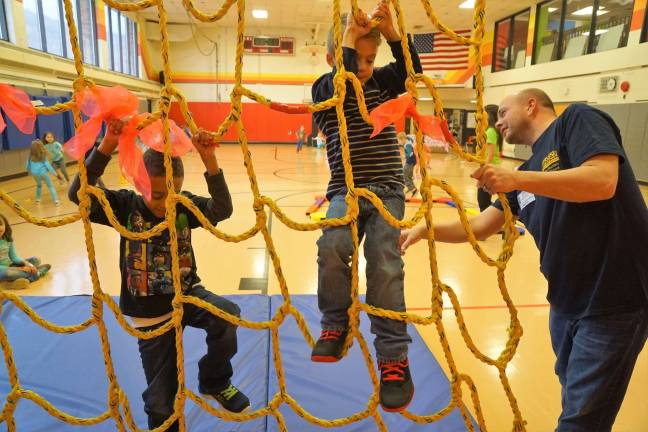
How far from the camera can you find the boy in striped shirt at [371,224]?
1.13 meters

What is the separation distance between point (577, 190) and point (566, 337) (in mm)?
484

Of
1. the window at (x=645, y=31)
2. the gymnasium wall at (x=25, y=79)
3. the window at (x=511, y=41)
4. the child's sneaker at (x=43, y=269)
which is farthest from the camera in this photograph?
the window at (x=511, y=41)

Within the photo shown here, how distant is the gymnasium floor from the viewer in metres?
1.78

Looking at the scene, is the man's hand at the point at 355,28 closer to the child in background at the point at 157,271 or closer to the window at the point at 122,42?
the child in background at the point at 157,271

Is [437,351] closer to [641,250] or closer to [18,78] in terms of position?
[641,250]

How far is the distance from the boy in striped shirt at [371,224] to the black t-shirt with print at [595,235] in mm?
425

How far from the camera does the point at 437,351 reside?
2160 millimetres

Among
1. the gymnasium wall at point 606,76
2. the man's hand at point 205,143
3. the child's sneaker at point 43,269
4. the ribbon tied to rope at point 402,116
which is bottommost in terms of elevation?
the child's sneaker at point 43,269

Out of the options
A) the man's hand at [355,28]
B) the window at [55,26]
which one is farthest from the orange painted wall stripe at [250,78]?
the man's hand at [355,28]

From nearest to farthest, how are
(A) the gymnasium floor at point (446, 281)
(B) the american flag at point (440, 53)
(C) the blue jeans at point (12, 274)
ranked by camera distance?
1. (A) the gymnasium floor at point (446, 281)
2. (C) the blue jeans at point (12, 274)
3. (B) the american flag at point (440, 53)

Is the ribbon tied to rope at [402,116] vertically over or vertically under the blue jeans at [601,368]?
over

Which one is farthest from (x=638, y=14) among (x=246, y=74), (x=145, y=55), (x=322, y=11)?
(x=145, y=55)

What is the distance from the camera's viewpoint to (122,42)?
37.2ft

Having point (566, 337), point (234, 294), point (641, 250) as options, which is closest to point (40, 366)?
point (234, 294)
